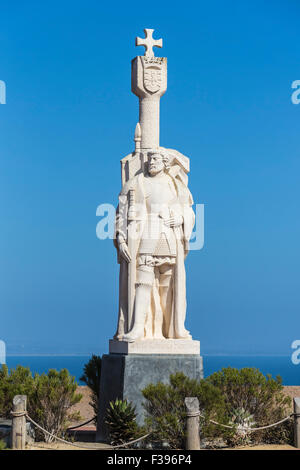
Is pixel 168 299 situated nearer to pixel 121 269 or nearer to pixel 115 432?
pixel 121 269

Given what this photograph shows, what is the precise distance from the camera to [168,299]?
44.6ft

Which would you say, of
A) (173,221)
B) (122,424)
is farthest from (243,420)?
(173,221)

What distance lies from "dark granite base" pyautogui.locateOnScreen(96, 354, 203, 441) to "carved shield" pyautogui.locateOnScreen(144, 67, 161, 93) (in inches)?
189

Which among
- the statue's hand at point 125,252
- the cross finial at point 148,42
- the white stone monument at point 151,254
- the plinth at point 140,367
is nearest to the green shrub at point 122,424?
the plinth at point 140,367

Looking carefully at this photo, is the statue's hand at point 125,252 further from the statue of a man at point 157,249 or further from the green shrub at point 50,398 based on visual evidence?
the green shrub at point 50,398

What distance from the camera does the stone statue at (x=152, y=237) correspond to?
13359mm

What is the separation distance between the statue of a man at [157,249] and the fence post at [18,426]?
2.56 meters

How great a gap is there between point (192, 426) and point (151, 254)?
3.27 metres
